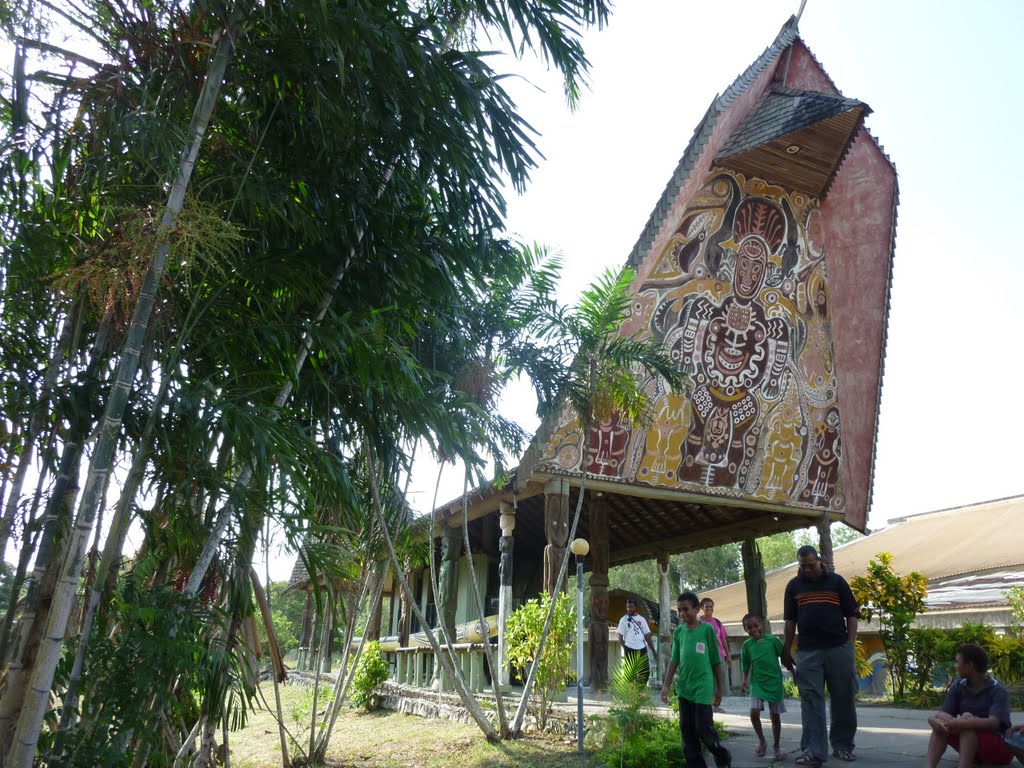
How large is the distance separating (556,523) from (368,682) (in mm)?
4162

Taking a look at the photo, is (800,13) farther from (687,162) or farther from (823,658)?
(823,658)

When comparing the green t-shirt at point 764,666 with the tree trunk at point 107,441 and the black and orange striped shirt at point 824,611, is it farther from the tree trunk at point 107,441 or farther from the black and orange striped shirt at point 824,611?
the tree trunk at point 107,441

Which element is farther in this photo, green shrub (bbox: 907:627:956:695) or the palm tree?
green shrub (bbox: 907:627:956:695)

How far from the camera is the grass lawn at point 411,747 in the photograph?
6.55 meters

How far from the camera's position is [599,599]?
450 inches

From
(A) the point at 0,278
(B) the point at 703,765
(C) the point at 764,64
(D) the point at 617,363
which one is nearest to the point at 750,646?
(B) the point at 703,765

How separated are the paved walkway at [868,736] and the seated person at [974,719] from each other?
0.25 meters

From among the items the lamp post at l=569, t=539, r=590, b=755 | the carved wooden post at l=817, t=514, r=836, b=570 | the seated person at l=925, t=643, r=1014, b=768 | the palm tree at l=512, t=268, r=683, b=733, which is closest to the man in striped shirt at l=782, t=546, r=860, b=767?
the seated person at l=925, t=643, r=1014, b=768

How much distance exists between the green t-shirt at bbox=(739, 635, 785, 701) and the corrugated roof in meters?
7.25

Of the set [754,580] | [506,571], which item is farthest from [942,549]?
[506,571]

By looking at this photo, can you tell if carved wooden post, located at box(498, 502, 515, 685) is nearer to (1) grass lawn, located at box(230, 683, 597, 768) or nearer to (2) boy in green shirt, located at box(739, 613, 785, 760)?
(1) grass lawn, located at box(230, 683, 597, 768)

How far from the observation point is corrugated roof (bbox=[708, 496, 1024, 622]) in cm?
1284

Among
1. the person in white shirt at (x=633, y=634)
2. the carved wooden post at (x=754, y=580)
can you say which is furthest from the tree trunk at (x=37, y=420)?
the carved wooden post at (x=754, y=580)

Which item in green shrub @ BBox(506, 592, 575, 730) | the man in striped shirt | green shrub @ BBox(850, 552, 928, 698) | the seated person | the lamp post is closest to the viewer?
the seated person
